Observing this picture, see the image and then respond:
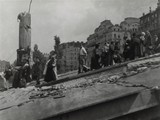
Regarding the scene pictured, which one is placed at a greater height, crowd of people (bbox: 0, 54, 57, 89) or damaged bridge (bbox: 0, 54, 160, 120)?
crowd of people (bbox: 0, 54, 57, 89)

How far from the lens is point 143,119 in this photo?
20.9 feet

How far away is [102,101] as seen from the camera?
6.24 metres

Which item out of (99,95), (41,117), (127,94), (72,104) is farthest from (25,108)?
(127,94)

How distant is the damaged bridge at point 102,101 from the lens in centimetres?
629

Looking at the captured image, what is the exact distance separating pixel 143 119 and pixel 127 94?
65cm

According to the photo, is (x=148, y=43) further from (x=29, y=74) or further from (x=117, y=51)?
(x=29, y=74)

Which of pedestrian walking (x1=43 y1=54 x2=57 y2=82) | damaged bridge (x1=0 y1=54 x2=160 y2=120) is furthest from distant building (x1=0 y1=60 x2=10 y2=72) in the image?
damaged bridge (x1=0 y1=54 x2=160 y2=120)

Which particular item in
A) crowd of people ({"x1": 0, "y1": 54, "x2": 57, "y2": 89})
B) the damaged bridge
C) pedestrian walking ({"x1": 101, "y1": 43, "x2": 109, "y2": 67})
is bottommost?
the damaged bridge

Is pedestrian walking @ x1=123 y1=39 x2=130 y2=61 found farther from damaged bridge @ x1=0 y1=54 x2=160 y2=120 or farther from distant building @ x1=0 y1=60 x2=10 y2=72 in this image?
distant building @ x1=0 y1=60 x2=10 y2=72

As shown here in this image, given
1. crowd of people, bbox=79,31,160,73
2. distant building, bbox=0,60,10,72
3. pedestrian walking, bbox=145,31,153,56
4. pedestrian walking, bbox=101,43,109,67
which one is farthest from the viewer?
distant building, bbox=0,60,10,72

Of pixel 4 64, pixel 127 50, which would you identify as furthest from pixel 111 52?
pixel 4 64

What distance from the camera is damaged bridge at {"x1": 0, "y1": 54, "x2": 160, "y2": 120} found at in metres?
6.29

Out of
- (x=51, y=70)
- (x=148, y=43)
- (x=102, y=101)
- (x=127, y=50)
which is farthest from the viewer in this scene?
(x=148, y=43)

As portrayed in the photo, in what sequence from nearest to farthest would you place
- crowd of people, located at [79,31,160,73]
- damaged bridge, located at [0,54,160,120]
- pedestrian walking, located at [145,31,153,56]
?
damaged bridge, located at [0,54,160,120]
crowd of people, located at [79,31,160,73]
pedestrian walking, located at [145,31,153,56]
